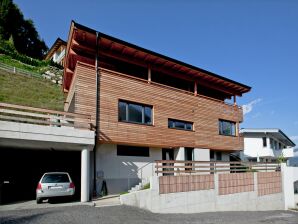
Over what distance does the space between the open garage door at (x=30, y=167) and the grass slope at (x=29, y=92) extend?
875cm

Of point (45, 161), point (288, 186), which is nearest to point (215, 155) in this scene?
point (288, 186)

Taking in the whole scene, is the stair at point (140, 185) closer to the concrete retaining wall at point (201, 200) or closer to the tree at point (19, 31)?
the concrete retaining wall at point (201, 200)

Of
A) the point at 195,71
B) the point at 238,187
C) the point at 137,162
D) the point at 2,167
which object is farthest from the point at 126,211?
the point at 195,71

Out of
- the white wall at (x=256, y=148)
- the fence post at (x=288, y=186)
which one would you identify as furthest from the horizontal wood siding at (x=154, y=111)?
the white wall at (x=256, y=148)

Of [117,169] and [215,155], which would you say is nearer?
[117,169]

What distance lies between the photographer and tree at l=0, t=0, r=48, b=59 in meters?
53.5

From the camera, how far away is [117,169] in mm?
17156

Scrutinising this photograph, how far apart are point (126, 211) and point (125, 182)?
17.2 ft

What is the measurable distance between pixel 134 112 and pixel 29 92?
57.8ft

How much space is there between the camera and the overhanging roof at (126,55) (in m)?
16.7

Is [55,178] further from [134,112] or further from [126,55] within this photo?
[126,55]

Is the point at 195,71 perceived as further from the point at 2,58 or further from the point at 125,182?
the point at 2,58

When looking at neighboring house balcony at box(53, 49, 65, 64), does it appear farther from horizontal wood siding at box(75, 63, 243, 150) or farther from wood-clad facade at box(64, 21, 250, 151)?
horizontal wood siding at box(75, 63, 243, 150)

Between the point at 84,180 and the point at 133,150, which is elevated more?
the point at 133,150
